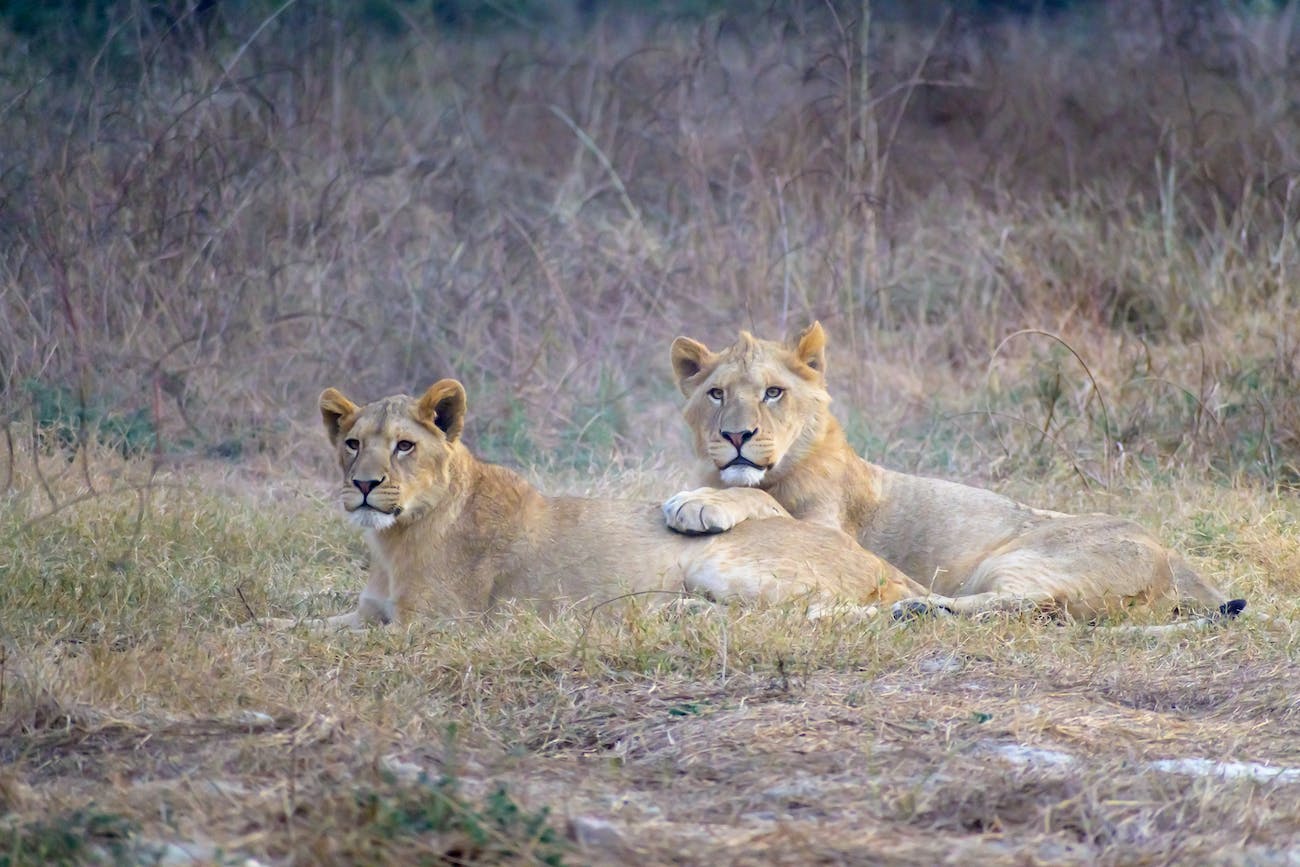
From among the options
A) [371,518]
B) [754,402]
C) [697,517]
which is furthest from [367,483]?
[754,402]

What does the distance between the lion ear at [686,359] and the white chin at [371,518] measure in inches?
55.6

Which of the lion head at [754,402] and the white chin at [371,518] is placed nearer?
the white chin at [371,518]

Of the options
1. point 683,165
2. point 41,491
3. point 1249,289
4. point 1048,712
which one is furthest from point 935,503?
A: point 683,165

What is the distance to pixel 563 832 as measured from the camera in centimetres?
296

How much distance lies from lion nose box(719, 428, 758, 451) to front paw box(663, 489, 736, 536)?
1.56 ft

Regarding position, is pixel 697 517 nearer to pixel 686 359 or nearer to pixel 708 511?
pixel 708 511

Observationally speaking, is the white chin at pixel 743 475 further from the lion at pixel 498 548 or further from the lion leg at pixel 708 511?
the lion at pixel 498 548

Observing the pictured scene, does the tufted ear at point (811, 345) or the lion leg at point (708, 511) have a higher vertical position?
the tufted ear at point (811, 345)

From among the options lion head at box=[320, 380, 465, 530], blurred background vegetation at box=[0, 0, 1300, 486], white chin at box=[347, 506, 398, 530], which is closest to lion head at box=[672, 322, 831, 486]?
lion head at box=[320, 380, 465, 530]

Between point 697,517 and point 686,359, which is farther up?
point 686,359

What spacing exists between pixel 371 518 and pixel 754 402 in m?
1.44

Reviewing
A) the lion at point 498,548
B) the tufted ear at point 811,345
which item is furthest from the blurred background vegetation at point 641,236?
the lion at point 498,548

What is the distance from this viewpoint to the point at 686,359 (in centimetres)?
606

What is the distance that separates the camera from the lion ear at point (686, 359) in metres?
6.00
